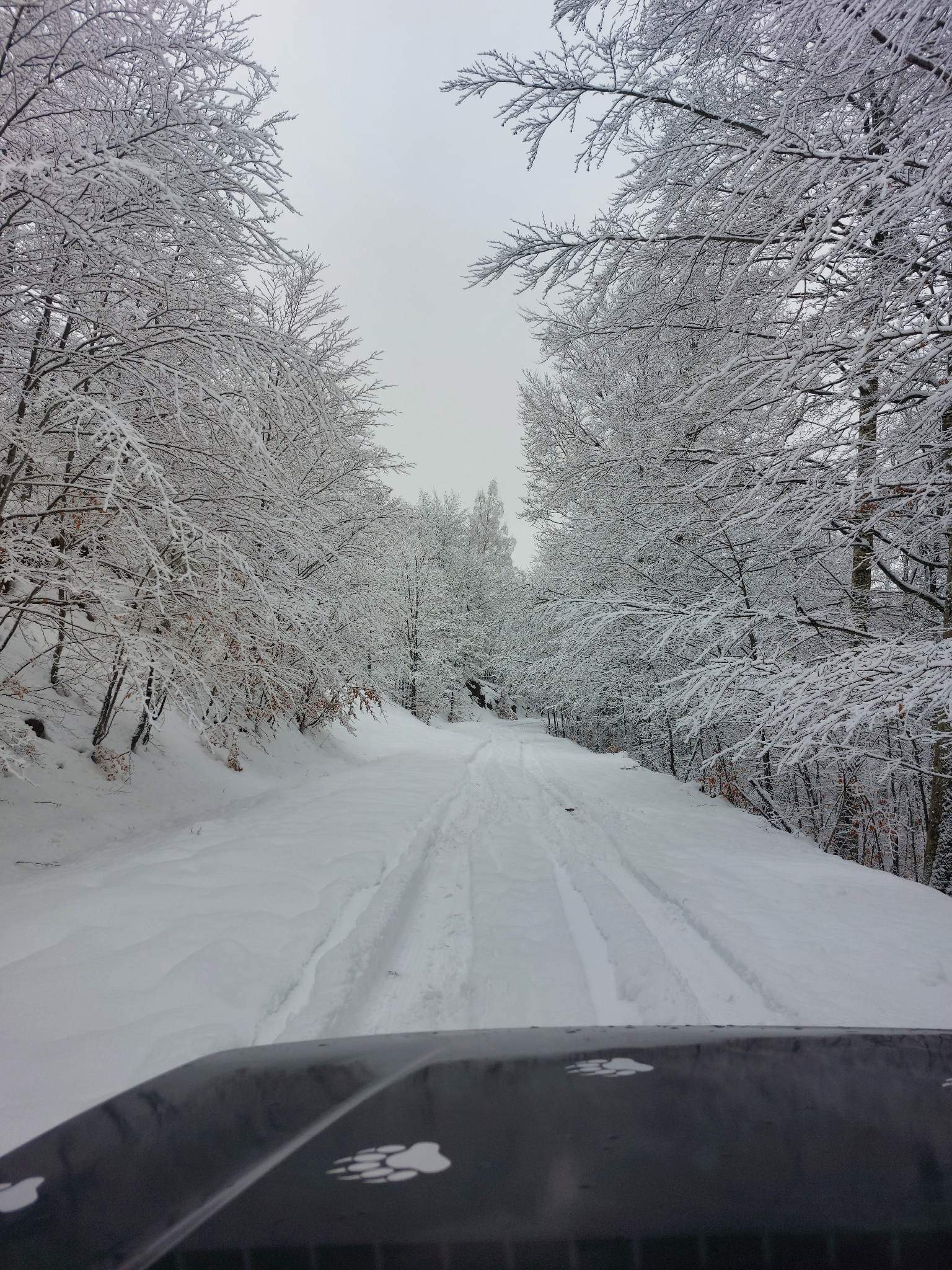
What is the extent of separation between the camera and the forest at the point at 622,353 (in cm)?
344

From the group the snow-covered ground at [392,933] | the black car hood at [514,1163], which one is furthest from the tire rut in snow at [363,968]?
the black car hood at [514,1163]

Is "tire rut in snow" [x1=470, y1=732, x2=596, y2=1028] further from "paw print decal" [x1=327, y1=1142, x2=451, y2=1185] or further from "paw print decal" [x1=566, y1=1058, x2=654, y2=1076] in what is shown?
"paw print decal" [x1=327, y1=1142, x2=451, y2=1185]

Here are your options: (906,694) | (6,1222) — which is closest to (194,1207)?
(6,1222)

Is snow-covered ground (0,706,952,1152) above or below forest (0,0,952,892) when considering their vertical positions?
below

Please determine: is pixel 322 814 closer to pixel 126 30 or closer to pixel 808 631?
pixel 808 631

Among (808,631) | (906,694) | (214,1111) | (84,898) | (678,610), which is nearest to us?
(214,1111)

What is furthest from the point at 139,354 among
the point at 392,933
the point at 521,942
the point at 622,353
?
the point at 521,942

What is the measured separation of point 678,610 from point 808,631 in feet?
4.31

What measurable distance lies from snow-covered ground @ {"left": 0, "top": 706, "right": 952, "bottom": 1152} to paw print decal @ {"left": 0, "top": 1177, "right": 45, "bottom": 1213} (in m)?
1.48

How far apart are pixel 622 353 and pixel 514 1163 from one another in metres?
6.26

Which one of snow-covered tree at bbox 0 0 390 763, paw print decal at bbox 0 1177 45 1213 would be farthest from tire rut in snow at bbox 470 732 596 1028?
snow-covered tree at bbox 0 0 390 763

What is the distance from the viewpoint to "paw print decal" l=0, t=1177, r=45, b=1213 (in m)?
0.84

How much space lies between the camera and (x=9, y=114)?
3826mm

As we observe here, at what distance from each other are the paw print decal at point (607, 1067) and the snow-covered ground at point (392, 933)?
1581 mm
